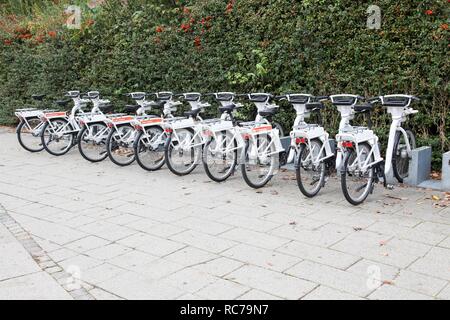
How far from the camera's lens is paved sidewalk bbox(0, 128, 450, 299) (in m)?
3.67

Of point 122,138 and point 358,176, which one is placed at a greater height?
point 122,138

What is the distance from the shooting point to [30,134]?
1002 cm

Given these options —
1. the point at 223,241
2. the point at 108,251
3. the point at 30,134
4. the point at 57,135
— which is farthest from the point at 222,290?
the point at 30,134

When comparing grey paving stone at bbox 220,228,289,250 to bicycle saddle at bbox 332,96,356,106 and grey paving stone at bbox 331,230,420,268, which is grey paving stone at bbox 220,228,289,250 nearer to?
grey paving stone at bbox 331,230,420,268

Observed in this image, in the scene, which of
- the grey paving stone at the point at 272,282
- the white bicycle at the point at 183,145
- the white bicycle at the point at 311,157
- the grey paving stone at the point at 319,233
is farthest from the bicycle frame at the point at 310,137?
the grey paving stone at the point at 272,282

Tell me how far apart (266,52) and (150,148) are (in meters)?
2.40

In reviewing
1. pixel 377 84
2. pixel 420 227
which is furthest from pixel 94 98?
pixel 420 227

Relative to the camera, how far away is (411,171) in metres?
6.38

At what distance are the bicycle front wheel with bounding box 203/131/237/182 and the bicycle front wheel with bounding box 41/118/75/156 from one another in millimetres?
3320

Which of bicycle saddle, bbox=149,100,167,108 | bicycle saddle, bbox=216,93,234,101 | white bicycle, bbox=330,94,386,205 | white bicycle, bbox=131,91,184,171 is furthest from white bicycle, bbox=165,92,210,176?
white bicycle, bbox=330,94,386,205

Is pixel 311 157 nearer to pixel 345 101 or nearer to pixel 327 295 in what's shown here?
pixel 345 101

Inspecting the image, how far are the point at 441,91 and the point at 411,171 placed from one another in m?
1.17

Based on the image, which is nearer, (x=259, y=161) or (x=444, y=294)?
(x=444, y=294)

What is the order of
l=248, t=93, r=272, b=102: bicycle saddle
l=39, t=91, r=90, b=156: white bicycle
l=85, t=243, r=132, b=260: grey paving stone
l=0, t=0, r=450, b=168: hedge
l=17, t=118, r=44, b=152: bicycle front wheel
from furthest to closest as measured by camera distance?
l=17, t=118, r=44, b=152: bicycle front wheel, l=39, t=91, r=90, b=156: white bicycle, l=248, t=93, r=272, b=102: bicycle saddle, l=0, t=0, r=450, b=168: hedge, l=85, t=243, r=132, b=260: grey paving stone
